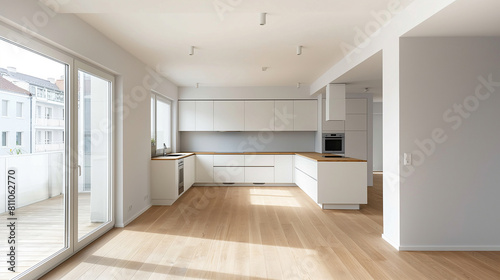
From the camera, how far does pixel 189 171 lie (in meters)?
6.63

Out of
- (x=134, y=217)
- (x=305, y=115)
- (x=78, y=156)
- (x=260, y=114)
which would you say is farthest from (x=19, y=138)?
(x=305, y=115)

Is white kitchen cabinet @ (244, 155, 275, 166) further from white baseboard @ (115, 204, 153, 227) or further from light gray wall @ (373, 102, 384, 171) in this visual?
light gray wall @ (373, 102, 384, 171)

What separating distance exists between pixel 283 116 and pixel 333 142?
1387 mm

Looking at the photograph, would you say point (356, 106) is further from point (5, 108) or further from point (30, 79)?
point (5, 108)

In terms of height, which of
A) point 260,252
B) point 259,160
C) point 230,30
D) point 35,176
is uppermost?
point 230,30

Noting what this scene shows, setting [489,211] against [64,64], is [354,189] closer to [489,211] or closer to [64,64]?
[489,211]

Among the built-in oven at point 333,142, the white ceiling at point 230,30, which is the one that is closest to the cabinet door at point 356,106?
the built-in oven at point 333,142

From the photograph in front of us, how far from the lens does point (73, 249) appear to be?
3.10 meters

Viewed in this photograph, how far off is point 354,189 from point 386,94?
2.13 meters

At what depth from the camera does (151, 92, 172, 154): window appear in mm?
5998

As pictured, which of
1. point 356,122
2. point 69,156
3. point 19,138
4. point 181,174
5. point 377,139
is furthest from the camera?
point 377,139

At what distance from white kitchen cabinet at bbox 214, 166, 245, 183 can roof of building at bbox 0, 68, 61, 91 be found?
15.4 feet

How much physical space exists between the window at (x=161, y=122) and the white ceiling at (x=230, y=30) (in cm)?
91

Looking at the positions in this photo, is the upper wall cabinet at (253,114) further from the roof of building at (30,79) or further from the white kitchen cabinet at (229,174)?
the roof of building at (30,79)
